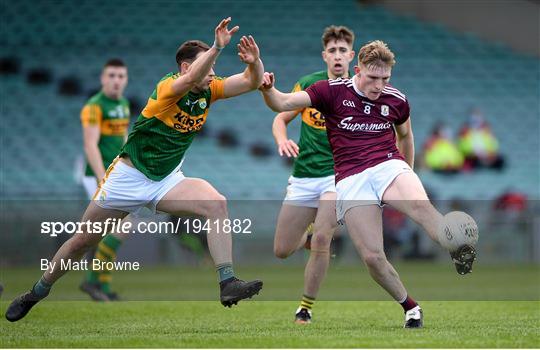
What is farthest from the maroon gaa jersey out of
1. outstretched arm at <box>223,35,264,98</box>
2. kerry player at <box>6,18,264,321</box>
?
kerry player at <box>6,18,264,321</box>

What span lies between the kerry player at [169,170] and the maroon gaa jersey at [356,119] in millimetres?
606

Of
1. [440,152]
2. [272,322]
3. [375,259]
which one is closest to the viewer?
[375,259]

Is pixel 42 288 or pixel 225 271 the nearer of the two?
pixel 225 271

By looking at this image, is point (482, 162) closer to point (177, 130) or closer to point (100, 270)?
point (100, 270)

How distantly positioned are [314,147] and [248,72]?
1805 mm

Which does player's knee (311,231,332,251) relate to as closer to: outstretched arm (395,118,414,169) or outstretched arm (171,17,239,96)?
outstretched arm (395,118,414,169)

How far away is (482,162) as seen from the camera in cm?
2339

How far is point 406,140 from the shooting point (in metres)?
8.28

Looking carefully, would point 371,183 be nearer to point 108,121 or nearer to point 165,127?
point 165,127

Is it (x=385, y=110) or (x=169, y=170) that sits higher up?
(x=385, y=110)

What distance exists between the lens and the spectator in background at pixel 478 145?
23094mm

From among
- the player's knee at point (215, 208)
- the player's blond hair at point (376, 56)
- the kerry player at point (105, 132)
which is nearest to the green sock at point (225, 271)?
the player's knee at point (215, 208)

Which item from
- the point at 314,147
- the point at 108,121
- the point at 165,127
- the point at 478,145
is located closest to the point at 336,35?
the point at 314,147

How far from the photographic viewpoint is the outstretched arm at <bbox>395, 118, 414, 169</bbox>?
26.8 ft
